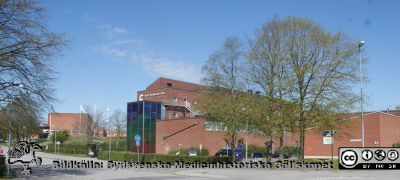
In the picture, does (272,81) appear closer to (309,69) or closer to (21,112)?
(309,69)

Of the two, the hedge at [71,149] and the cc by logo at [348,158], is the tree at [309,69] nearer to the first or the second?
the cc by logo at [348,158]

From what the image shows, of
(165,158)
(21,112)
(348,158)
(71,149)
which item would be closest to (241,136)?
(165,158)

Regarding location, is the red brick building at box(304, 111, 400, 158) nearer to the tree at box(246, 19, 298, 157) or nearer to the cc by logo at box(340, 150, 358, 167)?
the tree at box(246, 19, 298, 157)

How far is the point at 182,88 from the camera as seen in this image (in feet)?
313

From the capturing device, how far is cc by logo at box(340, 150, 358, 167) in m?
14.8

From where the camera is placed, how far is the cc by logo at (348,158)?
1480 centimetres

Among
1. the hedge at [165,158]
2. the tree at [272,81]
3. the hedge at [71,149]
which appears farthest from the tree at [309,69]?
the hedge at [71,149]

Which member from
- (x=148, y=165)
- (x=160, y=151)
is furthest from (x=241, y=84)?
(x=160, y=151)

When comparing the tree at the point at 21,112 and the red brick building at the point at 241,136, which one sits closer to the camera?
the tree at the point at 21,112

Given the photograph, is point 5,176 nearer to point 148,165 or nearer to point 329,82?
point 148,165

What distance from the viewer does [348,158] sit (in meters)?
15.0

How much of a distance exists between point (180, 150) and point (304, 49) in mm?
29165

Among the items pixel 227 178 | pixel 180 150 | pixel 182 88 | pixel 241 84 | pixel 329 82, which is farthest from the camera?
pixel 182 88

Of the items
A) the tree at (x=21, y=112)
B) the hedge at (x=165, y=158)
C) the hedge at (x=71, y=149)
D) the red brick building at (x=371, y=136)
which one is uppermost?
the tree at (x=21, y=112)
